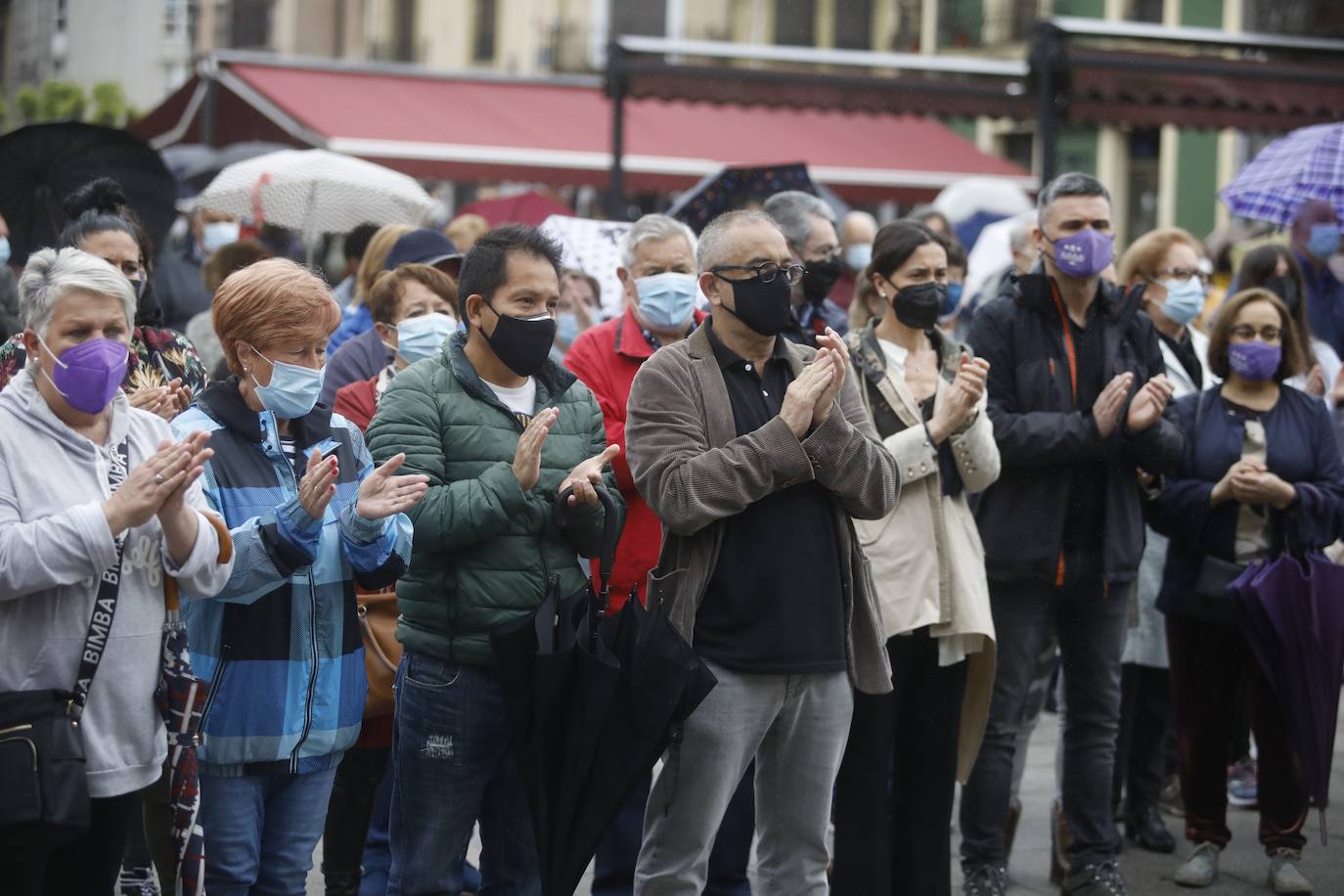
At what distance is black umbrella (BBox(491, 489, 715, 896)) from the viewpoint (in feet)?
14.2

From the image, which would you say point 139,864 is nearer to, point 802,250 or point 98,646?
point 98,646

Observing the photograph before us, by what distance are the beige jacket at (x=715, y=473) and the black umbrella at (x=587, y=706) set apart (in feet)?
0.74

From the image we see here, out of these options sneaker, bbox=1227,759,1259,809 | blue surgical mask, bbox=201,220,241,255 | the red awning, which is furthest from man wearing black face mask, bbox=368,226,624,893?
the red awning

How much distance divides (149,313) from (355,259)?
2.42 metres

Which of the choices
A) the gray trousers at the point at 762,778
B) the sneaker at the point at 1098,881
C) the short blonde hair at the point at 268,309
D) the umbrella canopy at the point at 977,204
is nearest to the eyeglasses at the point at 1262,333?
the sneaker at the point at 1098,881

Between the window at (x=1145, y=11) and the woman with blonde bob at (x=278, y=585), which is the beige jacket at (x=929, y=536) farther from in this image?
the window at (x=1145, y=11)

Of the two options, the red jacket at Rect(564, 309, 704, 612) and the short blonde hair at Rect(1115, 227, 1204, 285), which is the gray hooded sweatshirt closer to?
the red jacket at Rect(564, 309, 704, 612)

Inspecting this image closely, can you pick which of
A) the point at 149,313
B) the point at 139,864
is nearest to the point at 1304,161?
the point at 149,313

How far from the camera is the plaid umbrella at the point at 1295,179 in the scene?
31.5 ft

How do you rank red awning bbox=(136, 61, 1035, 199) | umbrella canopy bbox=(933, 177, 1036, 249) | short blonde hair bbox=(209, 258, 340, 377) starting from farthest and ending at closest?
red awning bbox=(136, 61, 1035, 199)
umbrella canopy bbox=(933, 177, 1036, 249)
short blonde hair bbox=(209, 258, 340, 377)

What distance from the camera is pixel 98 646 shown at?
3.84 metres

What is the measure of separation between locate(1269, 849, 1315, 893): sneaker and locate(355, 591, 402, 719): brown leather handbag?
317 centimetres

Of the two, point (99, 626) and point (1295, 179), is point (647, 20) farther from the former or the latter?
point (99, 626)

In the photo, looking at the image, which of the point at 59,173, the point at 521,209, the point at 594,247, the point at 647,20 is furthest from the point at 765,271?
the point at 647,20
